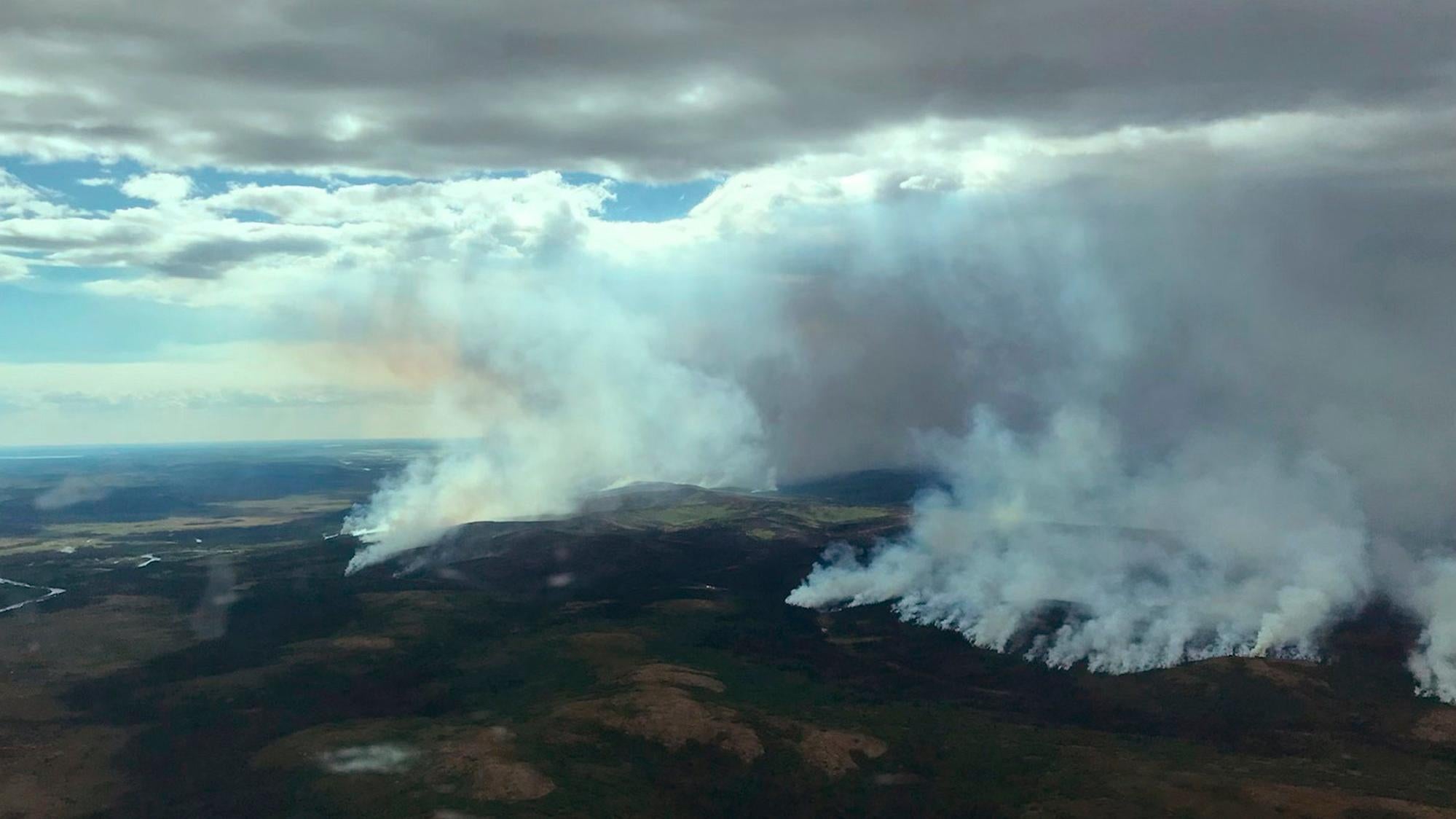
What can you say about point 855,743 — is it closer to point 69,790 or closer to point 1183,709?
point 1183,709

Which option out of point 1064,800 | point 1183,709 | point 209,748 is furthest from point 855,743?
point 209,748

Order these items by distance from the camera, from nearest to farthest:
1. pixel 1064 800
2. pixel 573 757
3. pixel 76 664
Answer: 1. pixel 1064 800
2. pixel 573 757
3. pixel 76 664

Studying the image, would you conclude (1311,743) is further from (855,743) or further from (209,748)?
(209,748)

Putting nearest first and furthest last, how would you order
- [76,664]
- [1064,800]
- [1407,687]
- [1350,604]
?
[1064,800]
[1407,687]
[76,664]
[1350,604]

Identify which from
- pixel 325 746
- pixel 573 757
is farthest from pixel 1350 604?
pixel 325 746

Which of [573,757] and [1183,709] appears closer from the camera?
[573,757]

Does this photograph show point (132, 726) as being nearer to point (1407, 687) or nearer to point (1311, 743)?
point (1311, 743)

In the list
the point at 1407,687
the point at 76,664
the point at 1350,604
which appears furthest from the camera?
the point at 1350,604

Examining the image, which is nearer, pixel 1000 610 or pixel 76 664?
pixel 76 664

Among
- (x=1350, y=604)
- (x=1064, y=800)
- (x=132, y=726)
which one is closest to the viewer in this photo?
(x=1064, y=800)
